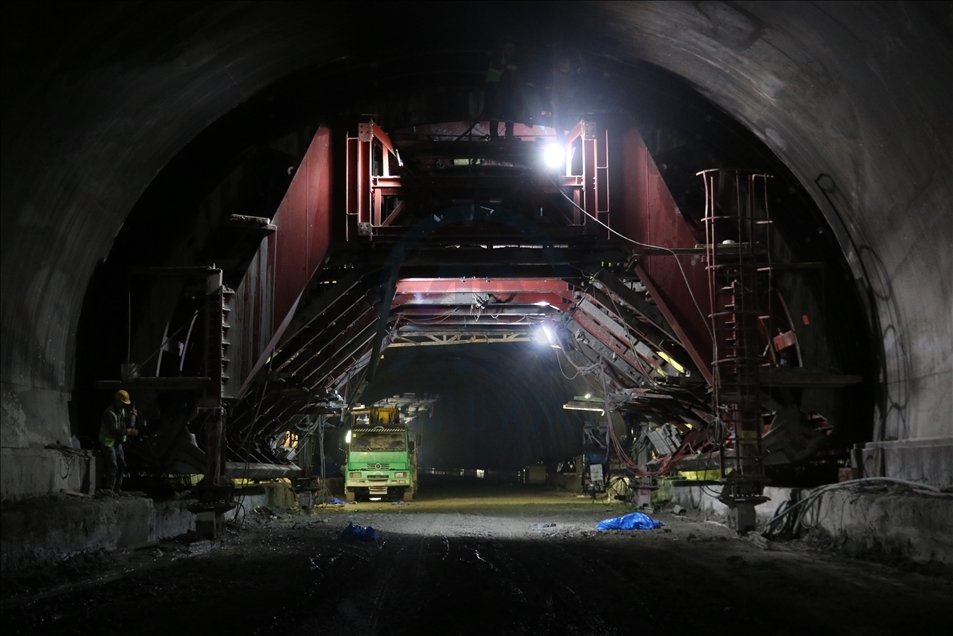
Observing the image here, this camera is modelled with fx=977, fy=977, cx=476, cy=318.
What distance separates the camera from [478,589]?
8.46 meters

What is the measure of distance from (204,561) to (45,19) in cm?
578

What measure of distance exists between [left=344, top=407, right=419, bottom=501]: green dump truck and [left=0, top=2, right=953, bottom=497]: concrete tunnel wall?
17792 millimetres

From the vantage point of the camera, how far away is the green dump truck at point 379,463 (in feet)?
94.0

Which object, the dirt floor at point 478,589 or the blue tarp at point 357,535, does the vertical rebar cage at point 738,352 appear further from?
the blue tarp at point 357,535

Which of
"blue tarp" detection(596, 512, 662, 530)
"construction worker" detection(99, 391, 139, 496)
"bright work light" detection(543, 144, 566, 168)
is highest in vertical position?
"bright work light" detection(543, 144, 566, 168)

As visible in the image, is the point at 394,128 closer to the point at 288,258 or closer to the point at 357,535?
the point at 288,258

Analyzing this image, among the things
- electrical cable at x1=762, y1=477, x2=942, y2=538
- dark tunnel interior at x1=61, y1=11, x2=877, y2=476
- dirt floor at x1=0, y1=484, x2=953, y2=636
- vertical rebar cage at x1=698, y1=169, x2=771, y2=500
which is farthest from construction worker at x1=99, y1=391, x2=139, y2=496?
electrical cable at x1=762, y1=477, x2=942, y2=538

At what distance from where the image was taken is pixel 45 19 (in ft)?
25.0

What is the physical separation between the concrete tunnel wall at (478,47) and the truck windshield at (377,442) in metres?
18.1

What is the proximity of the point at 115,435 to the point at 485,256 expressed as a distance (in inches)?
238

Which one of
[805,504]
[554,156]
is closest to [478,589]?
[805,504]

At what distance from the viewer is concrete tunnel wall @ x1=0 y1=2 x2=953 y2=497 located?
835 centimetres

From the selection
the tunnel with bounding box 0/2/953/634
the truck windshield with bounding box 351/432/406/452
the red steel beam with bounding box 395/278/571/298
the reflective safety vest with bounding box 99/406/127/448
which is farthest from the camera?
the truck windshield with bounding box 351/432/406/452

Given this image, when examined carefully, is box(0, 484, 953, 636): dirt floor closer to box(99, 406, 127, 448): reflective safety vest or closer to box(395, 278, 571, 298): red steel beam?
box(99, 406, 127, 448): reflective safety vest
